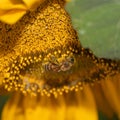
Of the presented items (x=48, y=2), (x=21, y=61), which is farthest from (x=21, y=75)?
(x=48, y=2)

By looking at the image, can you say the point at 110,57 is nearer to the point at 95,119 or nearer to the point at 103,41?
the point at 103,41

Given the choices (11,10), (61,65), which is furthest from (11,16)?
(61,65)

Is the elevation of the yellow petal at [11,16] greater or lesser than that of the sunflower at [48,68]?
greater

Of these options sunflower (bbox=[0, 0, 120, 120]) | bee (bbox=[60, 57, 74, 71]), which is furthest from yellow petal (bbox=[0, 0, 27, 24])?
bee (bbox=[60, 57, 74, 71])

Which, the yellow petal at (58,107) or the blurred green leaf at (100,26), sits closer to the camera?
the blurred green leaf at (100,26)

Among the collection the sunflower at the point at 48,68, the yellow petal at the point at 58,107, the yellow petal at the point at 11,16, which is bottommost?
the yellow petal at the point at 58,107

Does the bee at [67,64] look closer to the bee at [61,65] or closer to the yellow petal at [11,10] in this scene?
the bee at [61,65]

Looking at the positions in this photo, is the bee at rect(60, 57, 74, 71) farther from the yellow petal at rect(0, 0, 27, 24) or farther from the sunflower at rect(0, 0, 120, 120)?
the yellow petal at rect(0, 0, 27, 24)

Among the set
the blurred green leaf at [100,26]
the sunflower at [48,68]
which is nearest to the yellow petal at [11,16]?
the sunflower at [48,68]
